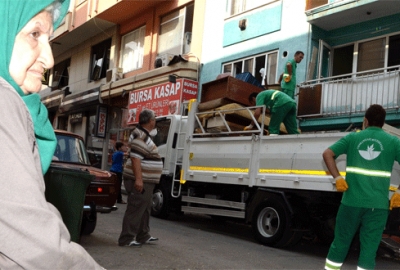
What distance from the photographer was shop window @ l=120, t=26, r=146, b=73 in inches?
744

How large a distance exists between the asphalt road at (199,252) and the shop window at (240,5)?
804cm

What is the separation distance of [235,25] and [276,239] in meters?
9.30

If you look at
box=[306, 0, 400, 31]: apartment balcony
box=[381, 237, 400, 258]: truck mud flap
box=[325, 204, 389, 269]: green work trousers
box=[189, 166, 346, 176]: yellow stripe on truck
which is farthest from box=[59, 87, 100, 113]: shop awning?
box=[325, 204, 389, 269]: green work trousers

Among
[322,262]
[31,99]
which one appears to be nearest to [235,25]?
[322,262]

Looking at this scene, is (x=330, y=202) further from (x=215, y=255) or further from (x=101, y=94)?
(x=101, y=94)

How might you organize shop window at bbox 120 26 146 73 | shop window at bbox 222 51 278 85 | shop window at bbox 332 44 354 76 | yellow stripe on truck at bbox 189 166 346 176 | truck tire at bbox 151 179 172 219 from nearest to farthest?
yellow stripe on truck at bbox 189 166 346 176 < truck tire at bbox 151 179 172 219 < shop window at bbox 332 44 354 76 < shop window at bbox 222 51 278 85 < shop window at bbox 120 26 146 73

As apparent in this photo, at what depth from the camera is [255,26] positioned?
13.6m

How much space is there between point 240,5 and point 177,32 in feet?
10.5

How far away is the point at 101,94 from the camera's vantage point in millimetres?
20125

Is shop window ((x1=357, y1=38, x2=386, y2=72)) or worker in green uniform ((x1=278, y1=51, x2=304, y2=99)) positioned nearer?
worker in green uniform ((x1=278, y1=51, x2=304, y2=99))

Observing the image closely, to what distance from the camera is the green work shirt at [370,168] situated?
13.7 ft

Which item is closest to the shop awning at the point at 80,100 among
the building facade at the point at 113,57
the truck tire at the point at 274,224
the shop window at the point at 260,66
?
the building facade at the point at 113,57

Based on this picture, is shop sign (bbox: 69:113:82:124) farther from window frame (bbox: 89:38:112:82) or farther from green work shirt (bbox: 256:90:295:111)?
green work shirt (bbox: 256:90:295:111)

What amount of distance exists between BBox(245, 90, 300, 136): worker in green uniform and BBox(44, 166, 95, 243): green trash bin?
13.4 ft
